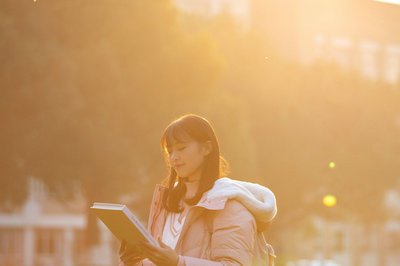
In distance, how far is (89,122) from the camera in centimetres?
1622

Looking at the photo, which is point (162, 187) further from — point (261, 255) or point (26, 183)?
point (26, 183)

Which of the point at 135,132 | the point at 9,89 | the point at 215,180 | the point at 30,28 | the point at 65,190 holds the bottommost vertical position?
the point at 65,190

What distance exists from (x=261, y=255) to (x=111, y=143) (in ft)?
46.0

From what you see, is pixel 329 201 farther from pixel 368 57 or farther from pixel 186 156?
pixel 186 156

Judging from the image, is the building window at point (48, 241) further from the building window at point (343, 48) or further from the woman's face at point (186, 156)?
the woman's face at point (186, 156)

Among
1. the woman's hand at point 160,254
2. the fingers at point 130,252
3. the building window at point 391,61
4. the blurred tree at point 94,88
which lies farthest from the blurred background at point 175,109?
the woman's hand at point 160,254

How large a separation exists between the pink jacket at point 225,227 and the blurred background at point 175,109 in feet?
13.6

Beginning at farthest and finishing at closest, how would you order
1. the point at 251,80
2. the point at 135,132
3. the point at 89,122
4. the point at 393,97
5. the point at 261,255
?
the point at 393,97
the point at 251,80
the point at 135,132
the point at 89,122
the point at 261,255

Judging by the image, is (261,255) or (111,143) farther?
(111,143)

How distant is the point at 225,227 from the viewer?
8.72 ft

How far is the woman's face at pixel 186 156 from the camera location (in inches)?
110

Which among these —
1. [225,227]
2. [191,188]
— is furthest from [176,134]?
[225,227]

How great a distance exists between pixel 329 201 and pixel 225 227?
86.2 feet

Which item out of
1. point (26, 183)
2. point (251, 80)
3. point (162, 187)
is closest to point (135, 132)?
point (26, 183)
